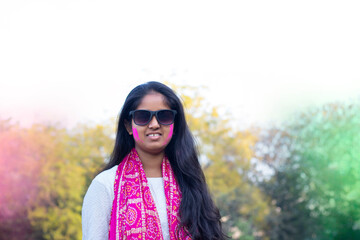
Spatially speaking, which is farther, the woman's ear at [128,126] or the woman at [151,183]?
the woman's ear at [128,126]

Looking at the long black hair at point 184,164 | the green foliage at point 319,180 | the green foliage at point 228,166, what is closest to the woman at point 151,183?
the long black hair at point 184,164

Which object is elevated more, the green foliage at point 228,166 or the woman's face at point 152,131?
the woman's face at point 152,131

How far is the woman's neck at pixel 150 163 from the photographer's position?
229 cm

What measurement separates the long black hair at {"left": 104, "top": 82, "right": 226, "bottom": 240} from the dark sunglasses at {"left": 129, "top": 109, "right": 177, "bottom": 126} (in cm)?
5

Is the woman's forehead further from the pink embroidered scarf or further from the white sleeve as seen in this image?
the white sleeve

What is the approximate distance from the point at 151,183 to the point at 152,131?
26 cm

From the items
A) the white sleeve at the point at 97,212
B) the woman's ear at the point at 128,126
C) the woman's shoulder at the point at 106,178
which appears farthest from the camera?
the woman's ear at the point at 128,126

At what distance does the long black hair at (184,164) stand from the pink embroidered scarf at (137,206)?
0.05 metres

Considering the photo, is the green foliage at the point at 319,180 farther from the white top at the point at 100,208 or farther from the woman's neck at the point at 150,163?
the white top at the point at 100,208

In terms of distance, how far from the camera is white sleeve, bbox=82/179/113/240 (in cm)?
201

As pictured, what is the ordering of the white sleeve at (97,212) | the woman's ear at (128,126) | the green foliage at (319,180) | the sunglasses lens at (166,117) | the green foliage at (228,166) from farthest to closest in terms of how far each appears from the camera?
the green foliage at (319,180), the green foliage at (228,166), the woman's ear at (128,126), the sunglasses lens at (166,117), the white sleeve at (97,212)

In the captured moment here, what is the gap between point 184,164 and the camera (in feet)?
7.66

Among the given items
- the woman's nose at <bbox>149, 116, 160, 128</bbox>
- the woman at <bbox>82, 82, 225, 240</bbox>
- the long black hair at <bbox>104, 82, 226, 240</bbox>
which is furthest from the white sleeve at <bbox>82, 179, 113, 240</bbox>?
the woman's nose at <bbox>149, 116, 160, 128</bbox>

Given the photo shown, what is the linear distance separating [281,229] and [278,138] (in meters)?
3.42
